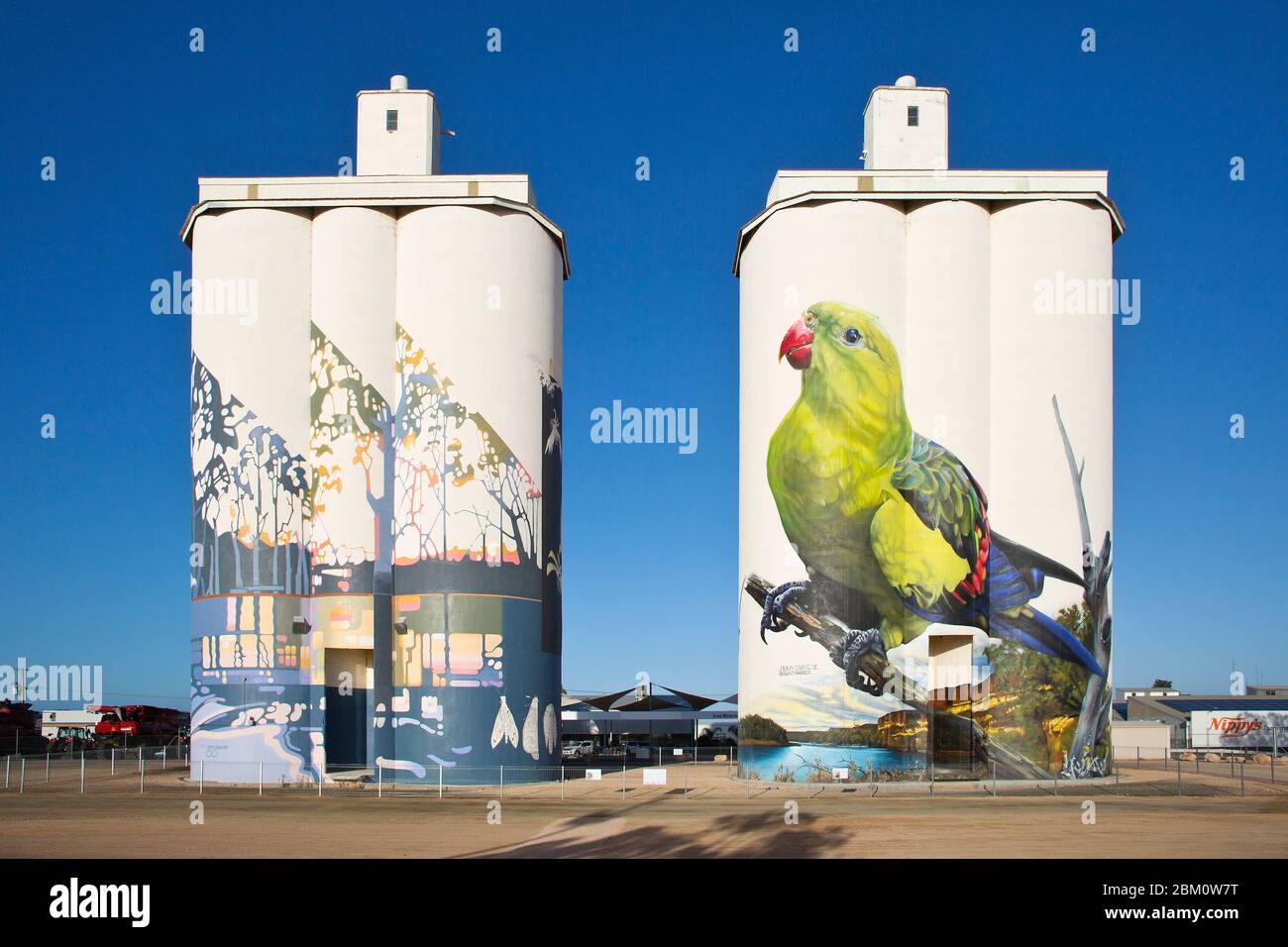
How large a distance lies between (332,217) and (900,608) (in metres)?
23.8

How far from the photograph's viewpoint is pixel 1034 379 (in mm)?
45062

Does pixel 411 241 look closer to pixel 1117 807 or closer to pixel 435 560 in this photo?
pixel 435 560

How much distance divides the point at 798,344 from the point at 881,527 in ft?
22.9

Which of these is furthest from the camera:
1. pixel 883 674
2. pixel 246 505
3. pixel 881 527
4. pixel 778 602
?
pixel 778 602

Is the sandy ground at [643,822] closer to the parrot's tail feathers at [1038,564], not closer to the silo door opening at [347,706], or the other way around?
the silo door opening at [347,706]

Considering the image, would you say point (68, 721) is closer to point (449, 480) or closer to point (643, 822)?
point (449, 480)

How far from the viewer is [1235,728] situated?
71.9 m

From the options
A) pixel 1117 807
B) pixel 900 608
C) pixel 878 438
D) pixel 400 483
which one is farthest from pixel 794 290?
pixel 1117 807

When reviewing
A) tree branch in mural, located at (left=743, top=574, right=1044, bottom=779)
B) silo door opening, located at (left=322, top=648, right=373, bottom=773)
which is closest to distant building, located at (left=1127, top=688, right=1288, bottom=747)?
tree branch in mural, located at (left=743, top=574, right=1044, bottom=779)

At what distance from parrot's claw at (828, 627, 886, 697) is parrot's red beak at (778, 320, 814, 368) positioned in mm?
9402

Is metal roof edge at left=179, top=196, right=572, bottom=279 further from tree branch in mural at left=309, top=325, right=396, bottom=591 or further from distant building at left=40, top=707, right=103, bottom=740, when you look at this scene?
distant building at left=40, top=707, right=103, bottom=740

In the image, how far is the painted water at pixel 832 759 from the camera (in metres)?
42.5

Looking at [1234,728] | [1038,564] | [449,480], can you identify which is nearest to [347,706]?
[449,480]

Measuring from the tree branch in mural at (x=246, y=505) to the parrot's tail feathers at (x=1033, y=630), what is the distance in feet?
76.8
